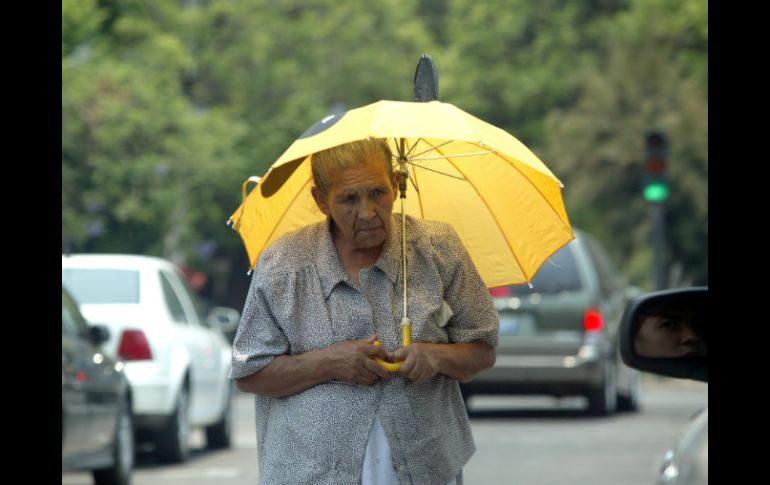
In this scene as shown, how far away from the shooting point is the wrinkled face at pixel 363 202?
13.5 ft

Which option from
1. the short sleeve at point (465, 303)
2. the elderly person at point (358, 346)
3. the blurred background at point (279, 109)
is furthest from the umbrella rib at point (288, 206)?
the blurred background at point (279, 109)

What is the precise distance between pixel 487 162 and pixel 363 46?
32430mm

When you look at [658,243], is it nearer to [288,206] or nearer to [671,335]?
[288,206]

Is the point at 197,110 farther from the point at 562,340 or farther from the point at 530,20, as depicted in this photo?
the point at 562,340

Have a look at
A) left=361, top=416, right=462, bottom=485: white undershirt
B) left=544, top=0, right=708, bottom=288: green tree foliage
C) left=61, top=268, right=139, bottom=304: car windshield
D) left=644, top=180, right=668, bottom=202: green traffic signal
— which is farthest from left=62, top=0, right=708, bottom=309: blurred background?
left=361, top=416, right=462, bottom=485: white undershirt

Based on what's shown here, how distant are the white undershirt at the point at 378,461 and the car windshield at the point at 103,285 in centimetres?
869

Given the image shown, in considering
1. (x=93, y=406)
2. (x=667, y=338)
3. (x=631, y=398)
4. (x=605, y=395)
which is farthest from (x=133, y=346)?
(x=667, y=338)

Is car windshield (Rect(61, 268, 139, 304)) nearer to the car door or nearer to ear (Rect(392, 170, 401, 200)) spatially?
the car door

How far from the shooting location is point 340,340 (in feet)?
13.2

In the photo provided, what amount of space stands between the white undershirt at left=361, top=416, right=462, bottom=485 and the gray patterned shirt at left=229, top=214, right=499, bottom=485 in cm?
2

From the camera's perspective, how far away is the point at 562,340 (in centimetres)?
1547

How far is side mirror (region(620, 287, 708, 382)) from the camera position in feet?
11.2

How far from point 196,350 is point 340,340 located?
31.0ft
